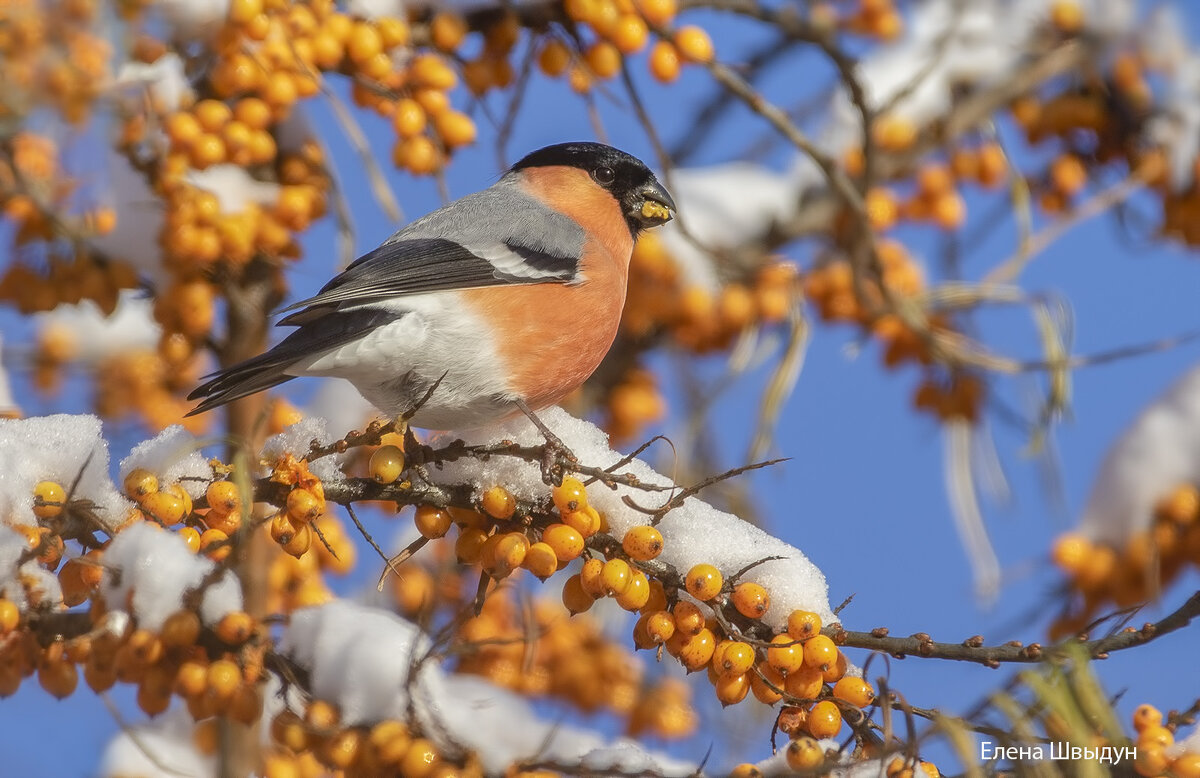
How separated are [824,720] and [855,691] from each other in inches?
2.1

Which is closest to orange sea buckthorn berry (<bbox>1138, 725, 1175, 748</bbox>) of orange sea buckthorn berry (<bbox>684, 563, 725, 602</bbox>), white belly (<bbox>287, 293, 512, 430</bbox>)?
orange sea buckthorn berry (<bbox>684, 563, 725, 602</bbox>)

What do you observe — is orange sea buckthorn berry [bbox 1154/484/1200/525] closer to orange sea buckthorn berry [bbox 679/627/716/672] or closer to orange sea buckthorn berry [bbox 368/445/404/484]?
orange sea buckthorn berry [bbox 679/627/716/672]

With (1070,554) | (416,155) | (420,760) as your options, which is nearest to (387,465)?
(420,760)

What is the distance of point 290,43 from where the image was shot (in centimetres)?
234

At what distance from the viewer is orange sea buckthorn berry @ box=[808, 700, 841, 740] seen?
4.88ft

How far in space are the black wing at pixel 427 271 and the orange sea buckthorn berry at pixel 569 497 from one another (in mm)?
554

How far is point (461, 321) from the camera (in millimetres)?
2078

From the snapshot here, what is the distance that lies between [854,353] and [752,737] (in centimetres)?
101

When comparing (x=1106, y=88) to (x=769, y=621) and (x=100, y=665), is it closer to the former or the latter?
(x=769, y=621)

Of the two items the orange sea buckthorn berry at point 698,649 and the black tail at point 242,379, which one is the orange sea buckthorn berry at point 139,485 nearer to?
the black tail at point 242,379

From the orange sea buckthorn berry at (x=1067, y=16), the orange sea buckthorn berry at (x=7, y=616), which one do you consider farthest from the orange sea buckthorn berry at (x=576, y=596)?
the orange sea buckthorn berry at (x=1067, y=16)

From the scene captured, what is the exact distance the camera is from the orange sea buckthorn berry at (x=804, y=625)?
4.83 ft

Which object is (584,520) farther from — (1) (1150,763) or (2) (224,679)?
(1) (1150,763)

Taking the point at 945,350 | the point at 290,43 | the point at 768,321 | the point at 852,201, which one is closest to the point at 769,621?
the point at 852,201
